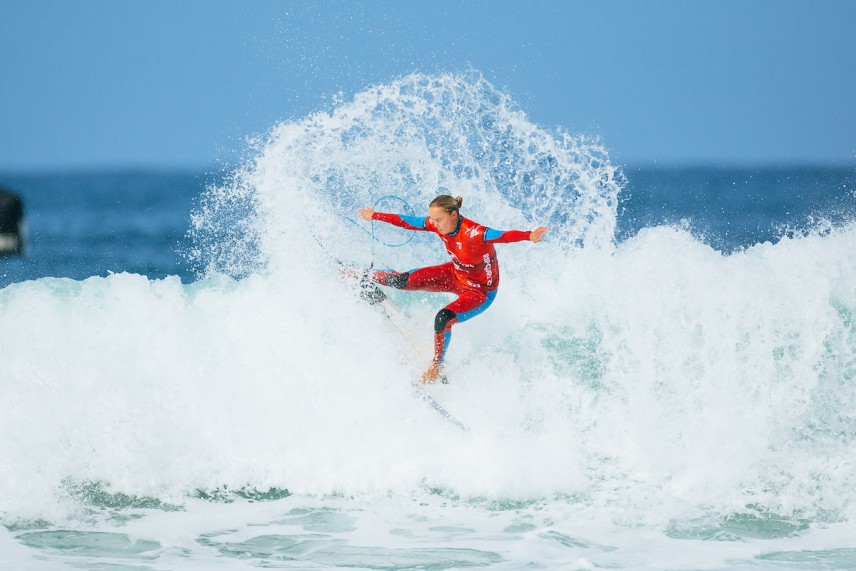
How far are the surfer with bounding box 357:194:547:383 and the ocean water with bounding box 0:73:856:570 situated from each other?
0.41 m

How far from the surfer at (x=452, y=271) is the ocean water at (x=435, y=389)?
0.41 m

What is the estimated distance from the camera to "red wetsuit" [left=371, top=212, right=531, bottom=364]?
7602 mm

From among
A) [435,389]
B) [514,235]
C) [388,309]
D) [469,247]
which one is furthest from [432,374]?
[514,235]

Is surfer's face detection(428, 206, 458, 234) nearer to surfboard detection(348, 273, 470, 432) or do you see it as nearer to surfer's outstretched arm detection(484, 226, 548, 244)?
surfer's outstretched arm detection(484, 226, 548, 244)

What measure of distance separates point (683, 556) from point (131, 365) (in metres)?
5.03

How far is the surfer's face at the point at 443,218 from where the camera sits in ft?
24.3

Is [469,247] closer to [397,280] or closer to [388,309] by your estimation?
[397,280]

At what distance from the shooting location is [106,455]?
774 cm

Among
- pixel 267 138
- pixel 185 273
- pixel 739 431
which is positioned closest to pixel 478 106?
pixel 267 138

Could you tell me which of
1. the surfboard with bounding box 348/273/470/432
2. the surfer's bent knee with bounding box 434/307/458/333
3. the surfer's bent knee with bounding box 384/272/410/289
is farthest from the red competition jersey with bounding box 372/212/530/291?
the surfboard with bounding box 348/273/470/432

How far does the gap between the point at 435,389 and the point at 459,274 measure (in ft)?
3.17

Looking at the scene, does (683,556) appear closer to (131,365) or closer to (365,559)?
(365,559)

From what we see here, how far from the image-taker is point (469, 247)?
301 inches

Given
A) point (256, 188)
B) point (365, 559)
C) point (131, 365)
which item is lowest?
point (365, 559)
